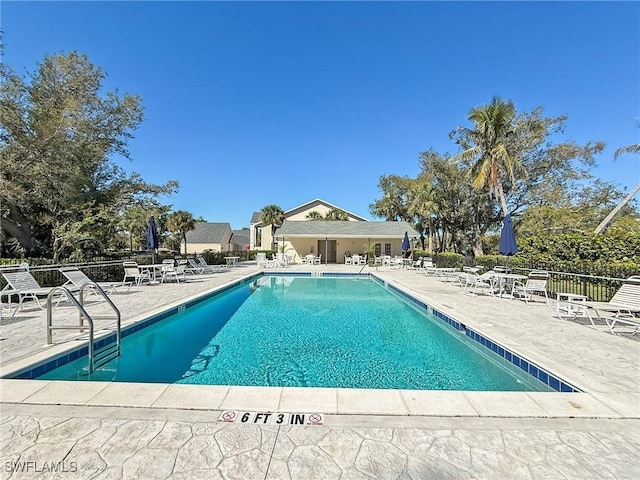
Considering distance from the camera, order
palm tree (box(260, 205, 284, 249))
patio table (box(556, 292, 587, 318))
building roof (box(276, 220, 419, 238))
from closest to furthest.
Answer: patio table (box(556, 292, 587, 318)) < building roof (box(276, 220, 419, 238)) < palm tree (box(260, 205, 284, 249))

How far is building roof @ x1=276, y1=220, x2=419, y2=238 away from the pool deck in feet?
80.0

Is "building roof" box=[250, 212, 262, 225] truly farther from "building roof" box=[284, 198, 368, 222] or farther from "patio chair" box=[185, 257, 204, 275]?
"patio chair" box=[185, 257, 204, 275]

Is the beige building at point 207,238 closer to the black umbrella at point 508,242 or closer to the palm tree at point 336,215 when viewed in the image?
the palm tree at point 336,215

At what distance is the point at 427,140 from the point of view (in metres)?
29.5

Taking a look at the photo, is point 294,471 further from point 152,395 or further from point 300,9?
point 300,9

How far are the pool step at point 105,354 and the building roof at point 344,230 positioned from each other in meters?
22.7

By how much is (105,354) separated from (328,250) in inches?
1048

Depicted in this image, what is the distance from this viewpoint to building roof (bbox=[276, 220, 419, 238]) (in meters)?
28.6

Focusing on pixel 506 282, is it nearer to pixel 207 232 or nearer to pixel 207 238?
pixel 207 238

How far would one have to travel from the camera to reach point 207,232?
46.1m

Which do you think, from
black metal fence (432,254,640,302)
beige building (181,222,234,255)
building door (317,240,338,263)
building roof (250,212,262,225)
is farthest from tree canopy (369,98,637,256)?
beige building (181,222,234,255)

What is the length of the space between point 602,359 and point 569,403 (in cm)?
203

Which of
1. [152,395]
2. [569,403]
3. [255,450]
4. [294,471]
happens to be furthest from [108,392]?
[569,403]

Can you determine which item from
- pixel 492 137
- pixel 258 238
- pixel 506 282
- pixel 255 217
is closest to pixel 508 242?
pixel 506 282
